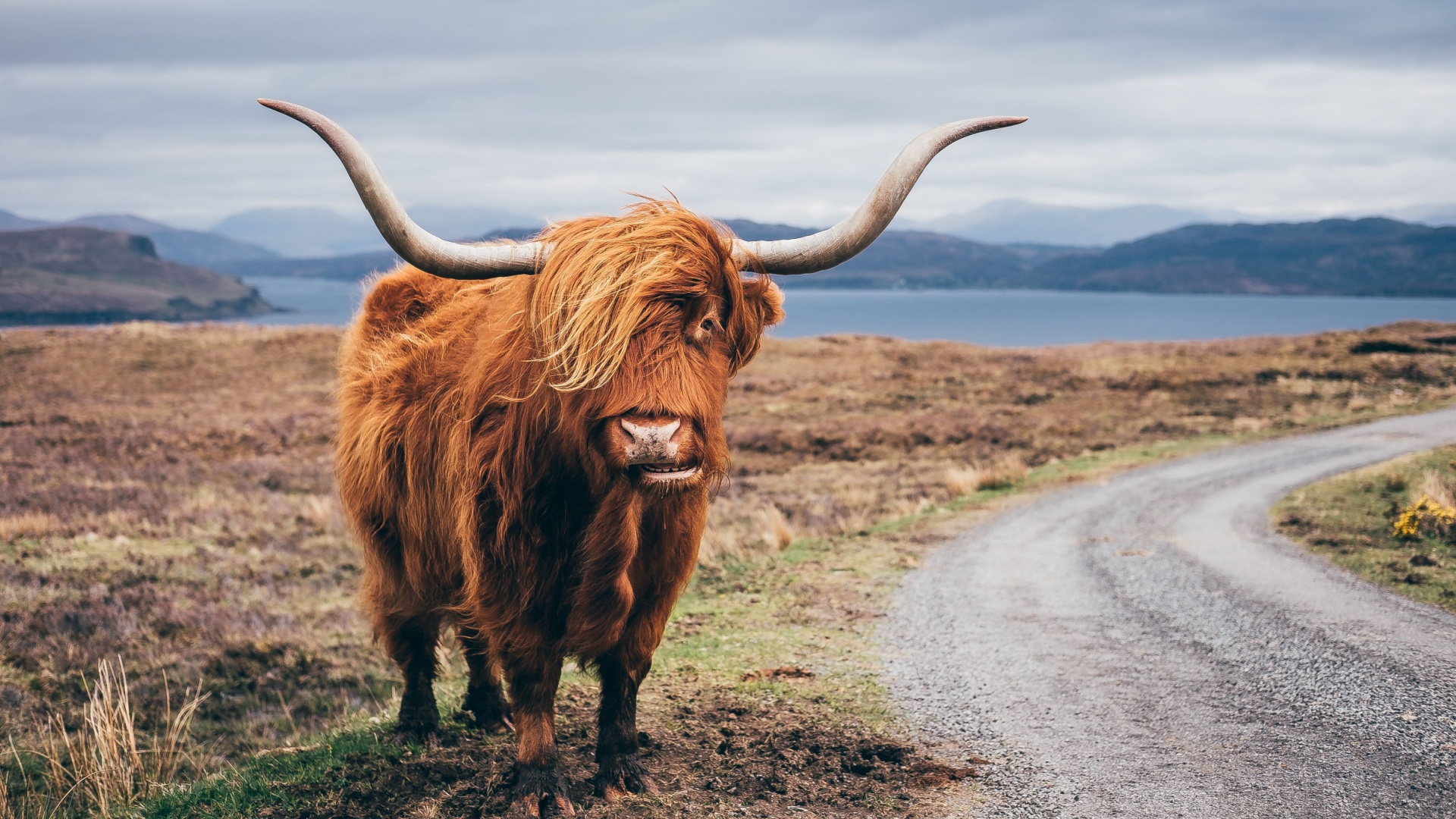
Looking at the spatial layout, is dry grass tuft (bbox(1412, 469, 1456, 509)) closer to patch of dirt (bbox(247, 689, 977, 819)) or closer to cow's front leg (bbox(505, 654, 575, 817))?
patch of dirt (bbox(247, 689, 977, 819))

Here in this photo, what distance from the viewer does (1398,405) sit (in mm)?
24188

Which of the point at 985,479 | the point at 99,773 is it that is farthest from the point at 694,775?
the point at 985,479

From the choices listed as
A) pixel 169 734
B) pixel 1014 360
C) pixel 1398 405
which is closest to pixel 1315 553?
pixel 169 734

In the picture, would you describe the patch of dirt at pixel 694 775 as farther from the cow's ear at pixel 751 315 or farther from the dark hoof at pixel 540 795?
the cow's ear at pixel 751 315

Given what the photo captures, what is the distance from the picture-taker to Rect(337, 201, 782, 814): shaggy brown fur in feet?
10.3

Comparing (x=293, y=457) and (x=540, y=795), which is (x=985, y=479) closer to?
(x=540, y=795)

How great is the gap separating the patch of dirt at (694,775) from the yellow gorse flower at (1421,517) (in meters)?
7.49

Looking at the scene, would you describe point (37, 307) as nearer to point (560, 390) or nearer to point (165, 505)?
point (165, 505)

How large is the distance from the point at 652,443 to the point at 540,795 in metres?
1.83

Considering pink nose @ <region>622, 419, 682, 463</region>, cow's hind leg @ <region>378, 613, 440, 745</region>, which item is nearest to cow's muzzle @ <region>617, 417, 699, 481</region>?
pink nose @ <region>622, 419, 682, 463</region>

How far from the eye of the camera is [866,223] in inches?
136

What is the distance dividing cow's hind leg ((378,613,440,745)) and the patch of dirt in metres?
0.14

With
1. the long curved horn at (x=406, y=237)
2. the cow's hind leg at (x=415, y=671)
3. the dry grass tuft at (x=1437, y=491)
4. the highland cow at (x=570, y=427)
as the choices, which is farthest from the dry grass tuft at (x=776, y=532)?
the long curved horn at (x=406, y=237)

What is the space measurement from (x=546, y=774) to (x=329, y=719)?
13.4ft
